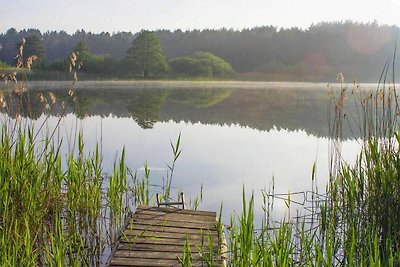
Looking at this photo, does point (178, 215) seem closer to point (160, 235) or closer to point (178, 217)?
point (178, 217)

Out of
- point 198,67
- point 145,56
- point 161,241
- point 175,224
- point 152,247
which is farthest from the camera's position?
point 198,67

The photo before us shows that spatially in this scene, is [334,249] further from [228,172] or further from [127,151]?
[127,151]

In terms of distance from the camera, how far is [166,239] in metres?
4.44

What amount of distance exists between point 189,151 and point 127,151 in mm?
1255

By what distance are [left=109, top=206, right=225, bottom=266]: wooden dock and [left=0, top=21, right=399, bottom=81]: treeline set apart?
123ft

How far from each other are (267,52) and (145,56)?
22.9 metres

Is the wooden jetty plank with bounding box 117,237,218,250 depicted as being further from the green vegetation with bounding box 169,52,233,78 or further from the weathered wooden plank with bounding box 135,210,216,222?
the green vegetation with bounding box 169,52,233,78

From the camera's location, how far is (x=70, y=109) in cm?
2067

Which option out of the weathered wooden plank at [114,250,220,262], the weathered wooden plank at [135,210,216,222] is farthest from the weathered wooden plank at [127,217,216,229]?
the weathered wooden plank at [114,250,220,262]

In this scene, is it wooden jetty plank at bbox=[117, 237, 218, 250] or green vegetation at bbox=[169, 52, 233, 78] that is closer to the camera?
wooden jetty plank at bbox=[117, 237, 218, 250]

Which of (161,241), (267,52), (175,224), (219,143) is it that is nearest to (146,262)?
(161,241)

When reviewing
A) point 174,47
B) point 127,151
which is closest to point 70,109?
point 127,151

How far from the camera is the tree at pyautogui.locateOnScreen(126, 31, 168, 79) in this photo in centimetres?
4562

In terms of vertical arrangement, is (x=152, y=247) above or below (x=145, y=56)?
below
